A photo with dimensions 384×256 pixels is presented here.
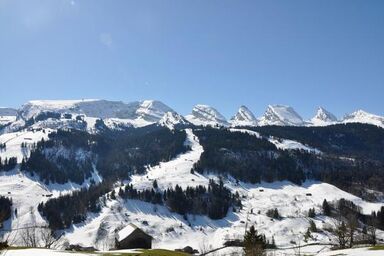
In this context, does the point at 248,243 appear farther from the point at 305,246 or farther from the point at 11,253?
the point at 305,246

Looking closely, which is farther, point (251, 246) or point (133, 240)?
point (133, 240)

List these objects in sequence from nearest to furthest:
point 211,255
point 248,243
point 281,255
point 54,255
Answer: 1. point 54,255
2. point 248,243
3. point 281,255
4. point 211,255

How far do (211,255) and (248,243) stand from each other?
141 meters

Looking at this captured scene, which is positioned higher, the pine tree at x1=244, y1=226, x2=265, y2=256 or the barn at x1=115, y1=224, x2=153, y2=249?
the pine tree at x1=244, y1=226, x2=265, y2=256

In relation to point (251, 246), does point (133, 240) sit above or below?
below

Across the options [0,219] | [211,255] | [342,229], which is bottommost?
[211,255]

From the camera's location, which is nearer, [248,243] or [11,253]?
[11,253]

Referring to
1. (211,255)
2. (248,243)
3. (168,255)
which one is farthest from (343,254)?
(211,255)

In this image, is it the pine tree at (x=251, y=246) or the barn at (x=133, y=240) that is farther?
the barn at (x=133, y=240)

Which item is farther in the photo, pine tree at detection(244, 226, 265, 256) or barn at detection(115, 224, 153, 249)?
barn at detection(115, 224, 153, 249)

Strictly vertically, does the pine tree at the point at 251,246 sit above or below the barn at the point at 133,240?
above

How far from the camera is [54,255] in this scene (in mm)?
49969

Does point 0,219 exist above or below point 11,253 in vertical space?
above

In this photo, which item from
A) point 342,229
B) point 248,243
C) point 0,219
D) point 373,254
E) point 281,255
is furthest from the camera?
point 281,255
